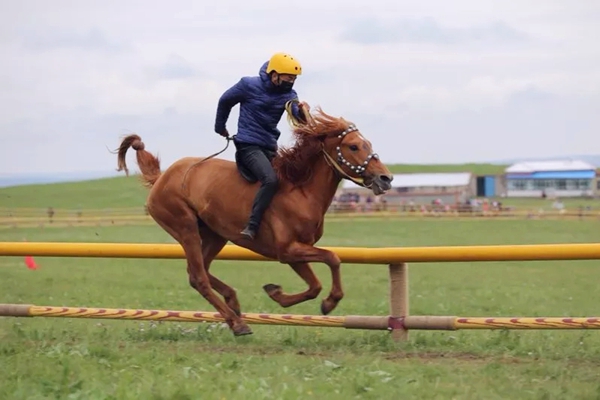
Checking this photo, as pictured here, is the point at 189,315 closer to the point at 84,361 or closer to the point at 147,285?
the point at 84,361

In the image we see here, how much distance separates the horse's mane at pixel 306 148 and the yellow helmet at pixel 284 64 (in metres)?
0.51

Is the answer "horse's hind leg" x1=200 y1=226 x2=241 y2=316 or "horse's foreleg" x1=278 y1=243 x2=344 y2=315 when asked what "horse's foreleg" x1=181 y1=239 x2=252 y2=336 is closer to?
"horse's hind leg" x1=200 y1=226 x2=241 y2=316

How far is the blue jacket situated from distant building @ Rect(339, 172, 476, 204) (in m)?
72.8

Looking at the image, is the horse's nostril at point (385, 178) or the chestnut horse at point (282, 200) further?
the chestnut horse at point (282, 200)

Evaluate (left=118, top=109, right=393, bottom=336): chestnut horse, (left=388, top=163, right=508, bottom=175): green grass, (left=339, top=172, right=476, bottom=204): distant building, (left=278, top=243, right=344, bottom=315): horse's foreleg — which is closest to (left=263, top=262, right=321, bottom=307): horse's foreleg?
(left=118, top=109, right=393, bottom=336): chestnut horse

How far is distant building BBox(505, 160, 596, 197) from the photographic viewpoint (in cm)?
9956

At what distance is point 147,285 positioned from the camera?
2141 cm

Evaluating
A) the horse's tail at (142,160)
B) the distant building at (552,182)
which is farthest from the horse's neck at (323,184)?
the distant building at (552,182)

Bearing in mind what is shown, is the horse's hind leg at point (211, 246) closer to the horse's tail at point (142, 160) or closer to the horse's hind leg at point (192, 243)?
the horse's hind leg at point (192, 243)

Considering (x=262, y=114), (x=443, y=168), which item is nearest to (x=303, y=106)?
(x=262, y=114)

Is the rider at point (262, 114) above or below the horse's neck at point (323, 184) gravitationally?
above

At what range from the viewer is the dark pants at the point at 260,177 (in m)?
9.52

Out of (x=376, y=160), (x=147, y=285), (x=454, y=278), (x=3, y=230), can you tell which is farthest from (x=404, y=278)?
(x=3, y=230)

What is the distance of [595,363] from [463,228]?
39.9 meters
